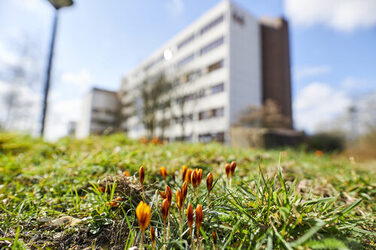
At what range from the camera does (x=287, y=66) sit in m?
31.7

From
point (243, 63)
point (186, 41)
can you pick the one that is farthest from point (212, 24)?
point (243, 63)

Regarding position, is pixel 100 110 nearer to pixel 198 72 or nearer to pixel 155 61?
pixel 155 61

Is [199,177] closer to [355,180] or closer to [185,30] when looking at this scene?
[355,180]

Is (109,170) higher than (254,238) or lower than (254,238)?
higher

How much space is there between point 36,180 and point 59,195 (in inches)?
24.0

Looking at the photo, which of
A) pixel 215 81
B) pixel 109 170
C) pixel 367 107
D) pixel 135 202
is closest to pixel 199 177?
pixel 135 202

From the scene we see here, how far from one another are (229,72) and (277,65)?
814 cm

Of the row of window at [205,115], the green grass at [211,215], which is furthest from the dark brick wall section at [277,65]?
the green grass at [211,215]

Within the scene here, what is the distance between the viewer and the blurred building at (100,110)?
5628 cm

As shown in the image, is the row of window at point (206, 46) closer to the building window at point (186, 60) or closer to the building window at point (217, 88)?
the building window at point (186, 60)

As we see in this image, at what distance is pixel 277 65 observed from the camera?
31766mm

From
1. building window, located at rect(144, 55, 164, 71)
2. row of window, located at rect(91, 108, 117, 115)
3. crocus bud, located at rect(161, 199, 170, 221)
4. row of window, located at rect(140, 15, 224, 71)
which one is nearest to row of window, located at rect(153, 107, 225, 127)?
row of window, located at rect(140, 15, 224, 71)

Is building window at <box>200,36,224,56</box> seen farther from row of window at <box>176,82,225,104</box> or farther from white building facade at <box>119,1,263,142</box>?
row of window at <box>176,82,225,104</box>

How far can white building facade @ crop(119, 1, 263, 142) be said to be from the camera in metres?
29.9
